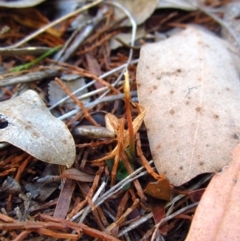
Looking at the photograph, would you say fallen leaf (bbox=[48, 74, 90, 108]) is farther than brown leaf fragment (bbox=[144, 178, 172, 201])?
Yes

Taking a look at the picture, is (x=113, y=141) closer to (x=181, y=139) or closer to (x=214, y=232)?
(x=181, y=139)

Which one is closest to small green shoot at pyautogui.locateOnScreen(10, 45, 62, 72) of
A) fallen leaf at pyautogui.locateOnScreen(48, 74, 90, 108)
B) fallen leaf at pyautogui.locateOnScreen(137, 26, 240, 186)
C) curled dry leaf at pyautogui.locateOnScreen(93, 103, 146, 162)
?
fallen leaf at pyautogui.locateOnScreen(48, 74, 90, 108)

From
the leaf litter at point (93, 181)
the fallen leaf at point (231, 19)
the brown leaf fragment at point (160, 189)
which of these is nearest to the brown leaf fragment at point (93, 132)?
the leaf litter at point (93, 181)

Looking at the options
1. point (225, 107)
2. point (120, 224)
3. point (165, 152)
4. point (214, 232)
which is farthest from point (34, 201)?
point (225, 107)

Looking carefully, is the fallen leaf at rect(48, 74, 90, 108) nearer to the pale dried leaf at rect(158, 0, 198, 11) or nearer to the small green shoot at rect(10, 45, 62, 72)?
the small green shoot at rect(10, 45, 62, 72)

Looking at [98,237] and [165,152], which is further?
[165,152]

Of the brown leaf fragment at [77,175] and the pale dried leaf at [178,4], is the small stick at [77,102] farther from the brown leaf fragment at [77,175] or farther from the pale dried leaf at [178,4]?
the pale dried leaf at [178,4]
